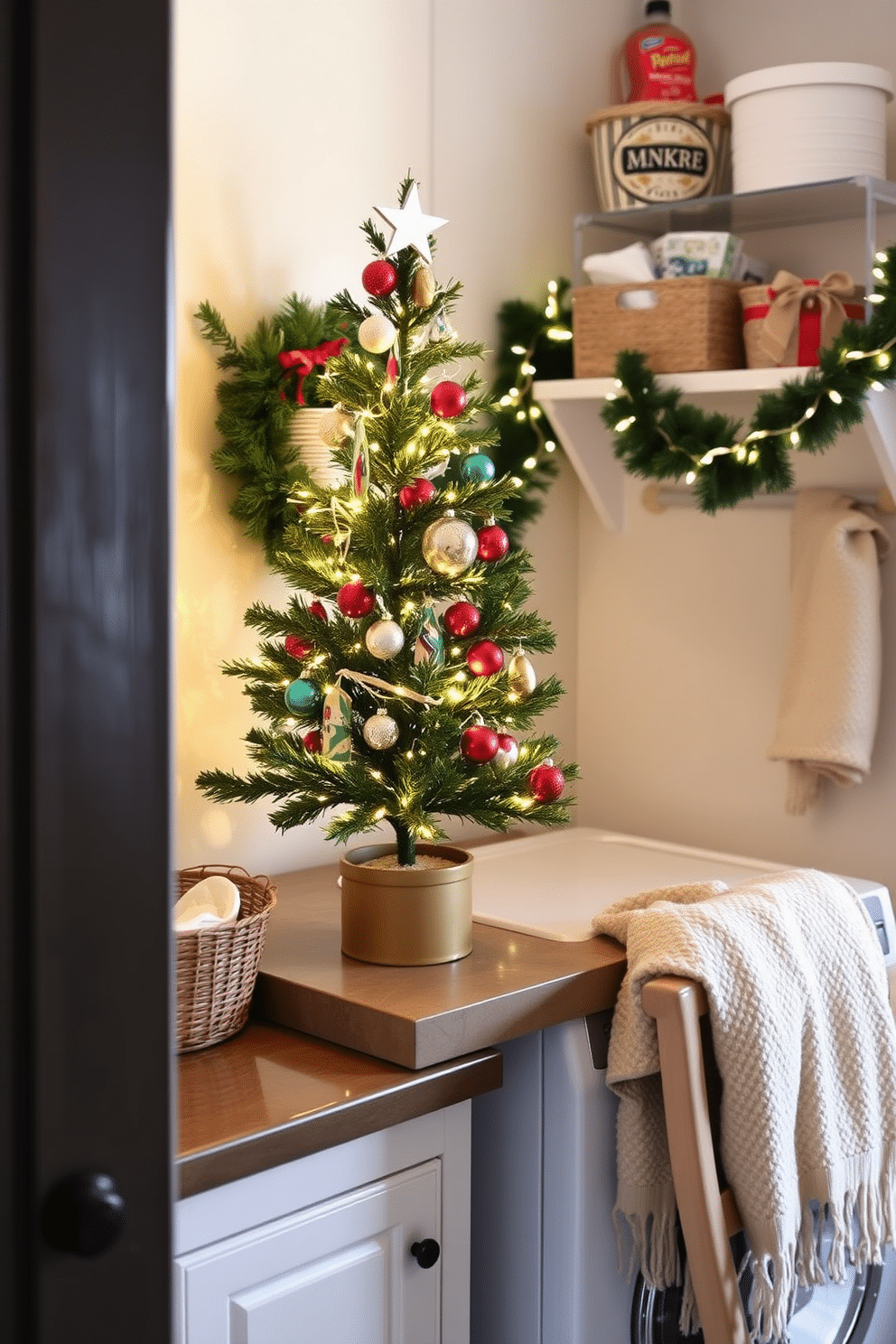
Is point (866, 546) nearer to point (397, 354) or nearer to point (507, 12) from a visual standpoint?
point (397, 354)

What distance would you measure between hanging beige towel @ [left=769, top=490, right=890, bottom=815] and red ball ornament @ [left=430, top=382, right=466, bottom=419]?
0.73 m

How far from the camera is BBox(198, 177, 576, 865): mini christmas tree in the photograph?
4.76 ft

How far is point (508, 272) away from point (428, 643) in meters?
0.93

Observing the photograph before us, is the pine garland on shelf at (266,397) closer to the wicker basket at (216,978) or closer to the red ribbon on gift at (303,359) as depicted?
the red ribbon on gift at (303,359)

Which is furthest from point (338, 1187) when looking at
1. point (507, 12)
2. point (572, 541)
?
point (507, 12)

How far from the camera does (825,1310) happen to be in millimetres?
1644

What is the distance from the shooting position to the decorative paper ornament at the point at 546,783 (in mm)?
1458

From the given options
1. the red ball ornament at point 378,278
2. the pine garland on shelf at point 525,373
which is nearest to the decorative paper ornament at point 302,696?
the red ball ornament at point 378,278

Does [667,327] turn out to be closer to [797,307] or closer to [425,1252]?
[797,307]

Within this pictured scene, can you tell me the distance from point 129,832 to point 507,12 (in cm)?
191

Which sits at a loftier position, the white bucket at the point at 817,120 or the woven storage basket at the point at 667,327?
the white bucket at the point at 817,120

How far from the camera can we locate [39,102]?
52cm

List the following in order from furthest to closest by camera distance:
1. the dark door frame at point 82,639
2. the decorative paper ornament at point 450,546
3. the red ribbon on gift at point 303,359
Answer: the red ribbon on gift at point 303,359
the decorative paper ornament at point 450,546
the dark door frame at point 82,639

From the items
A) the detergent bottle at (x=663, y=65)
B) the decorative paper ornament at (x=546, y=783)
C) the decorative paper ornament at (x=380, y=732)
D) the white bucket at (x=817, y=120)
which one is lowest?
the decorative paper ornament at (x=546, y=783)
